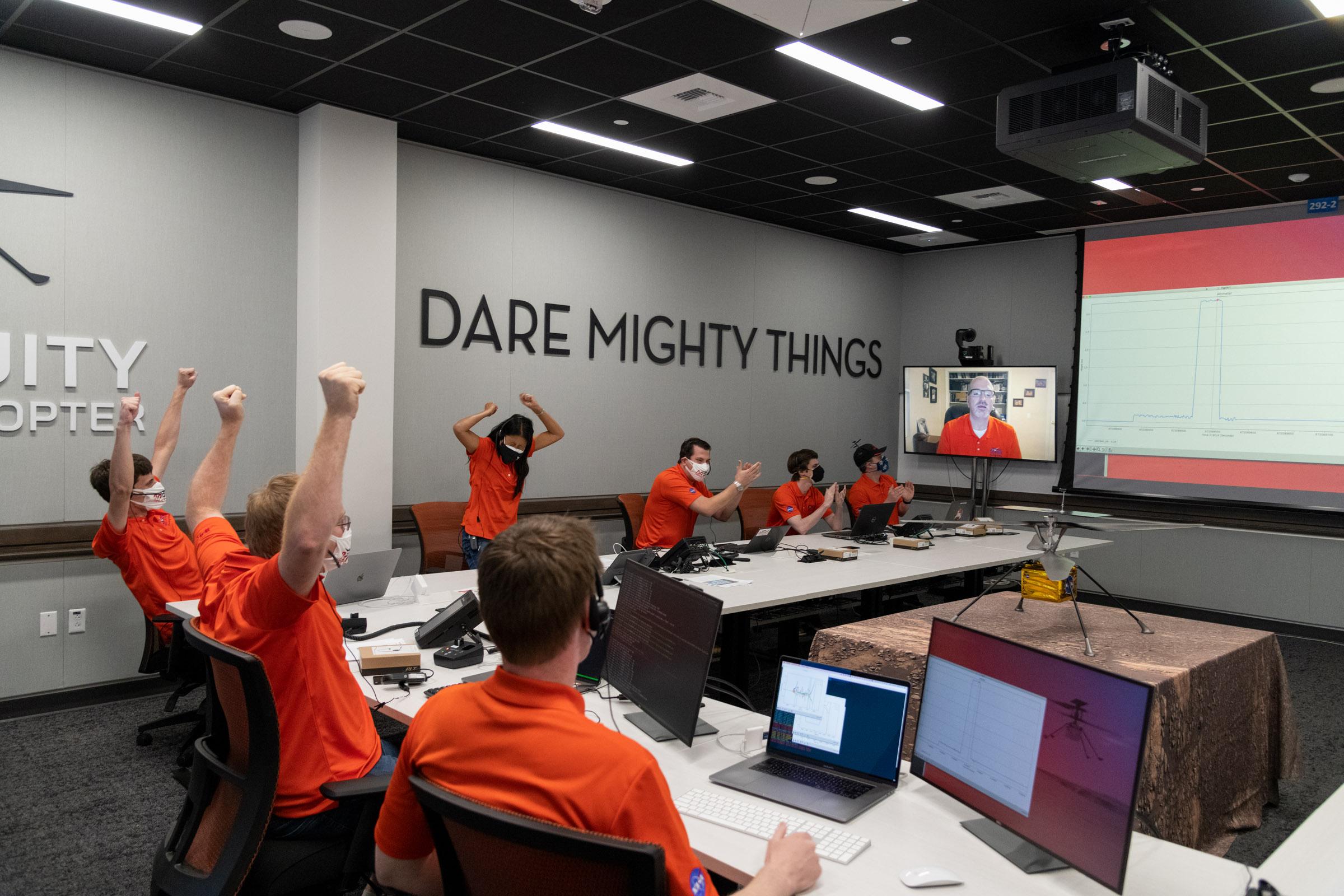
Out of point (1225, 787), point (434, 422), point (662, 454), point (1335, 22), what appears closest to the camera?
point (1225, 787)

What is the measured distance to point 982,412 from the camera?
8453 mm

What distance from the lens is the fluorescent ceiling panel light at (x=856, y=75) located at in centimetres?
412

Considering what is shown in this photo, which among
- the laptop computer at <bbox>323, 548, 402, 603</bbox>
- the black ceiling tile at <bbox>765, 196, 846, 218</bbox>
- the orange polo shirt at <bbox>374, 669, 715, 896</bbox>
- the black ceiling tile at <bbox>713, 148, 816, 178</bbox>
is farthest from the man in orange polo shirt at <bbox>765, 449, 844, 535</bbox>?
the orange polo shirt at <bbox>374, 669, 715, 896</bbox>

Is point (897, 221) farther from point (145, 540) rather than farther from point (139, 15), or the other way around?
point (145, 540)

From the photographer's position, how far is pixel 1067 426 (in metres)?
7.95

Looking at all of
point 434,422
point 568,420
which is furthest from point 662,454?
point 434,422

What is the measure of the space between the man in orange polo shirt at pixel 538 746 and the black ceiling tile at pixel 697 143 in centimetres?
436

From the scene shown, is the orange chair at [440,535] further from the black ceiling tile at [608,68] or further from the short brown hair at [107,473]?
the black ceiling tile at [608,68]

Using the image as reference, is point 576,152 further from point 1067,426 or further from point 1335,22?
point 1067,426

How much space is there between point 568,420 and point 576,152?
75.2 inches

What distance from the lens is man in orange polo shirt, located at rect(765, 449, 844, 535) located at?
20.4 ft

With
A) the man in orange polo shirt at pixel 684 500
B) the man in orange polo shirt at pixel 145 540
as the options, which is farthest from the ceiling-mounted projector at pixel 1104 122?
the man in orange polo shirt at pixel 145 540

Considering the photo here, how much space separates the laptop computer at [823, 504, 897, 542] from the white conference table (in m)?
3.75

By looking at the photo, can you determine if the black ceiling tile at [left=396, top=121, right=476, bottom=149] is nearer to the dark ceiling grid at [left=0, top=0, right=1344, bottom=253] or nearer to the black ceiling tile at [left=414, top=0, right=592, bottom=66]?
the dark ceiling grid at [left=0, top=0, right=1344, bottom=253]
